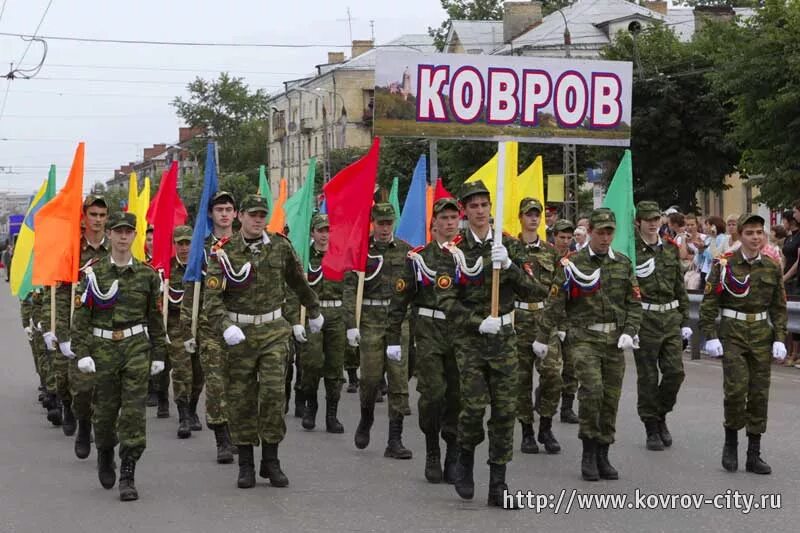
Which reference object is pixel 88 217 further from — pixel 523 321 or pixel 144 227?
pixel 523 321

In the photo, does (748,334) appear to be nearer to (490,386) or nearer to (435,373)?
(490,386)

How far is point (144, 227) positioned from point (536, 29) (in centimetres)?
5422

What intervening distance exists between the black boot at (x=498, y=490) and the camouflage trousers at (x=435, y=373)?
82cm

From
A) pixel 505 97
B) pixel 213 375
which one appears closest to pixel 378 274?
pixel 213 375

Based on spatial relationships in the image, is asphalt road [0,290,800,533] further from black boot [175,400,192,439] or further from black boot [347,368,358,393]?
black boot [347,368,358,393]

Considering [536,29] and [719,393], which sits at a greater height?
[536,29]

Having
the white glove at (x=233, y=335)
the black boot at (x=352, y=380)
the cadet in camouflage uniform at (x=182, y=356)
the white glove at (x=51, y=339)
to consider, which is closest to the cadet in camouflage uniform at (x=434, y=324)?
the white glove at (x=233, y=335)

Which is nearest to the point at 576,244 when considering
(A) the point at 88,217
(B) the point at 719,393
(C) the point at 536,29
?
(B) the point at 719,393

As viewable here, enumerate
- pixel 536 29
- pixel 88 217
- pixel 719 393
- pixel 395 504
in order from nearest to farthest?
pixel 395 504
pixel 88 217
pixel 719 393
pixel 536 29

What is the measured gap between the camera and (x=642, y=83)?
40.5 m

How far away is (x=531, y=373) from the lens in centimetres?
1140

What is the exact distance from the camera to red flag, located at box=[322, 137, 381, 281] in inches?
462

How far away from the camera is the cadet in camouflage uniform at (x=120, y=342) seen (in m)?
9.41

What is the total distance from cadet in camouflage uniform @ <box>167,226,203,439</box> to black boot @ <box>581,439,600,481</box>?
4067 mm
